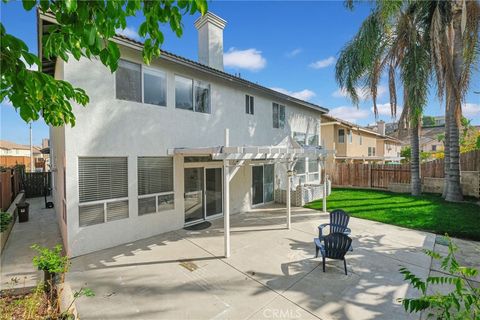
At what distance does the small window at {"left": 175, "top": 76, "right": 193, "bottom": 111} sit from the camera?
848cm

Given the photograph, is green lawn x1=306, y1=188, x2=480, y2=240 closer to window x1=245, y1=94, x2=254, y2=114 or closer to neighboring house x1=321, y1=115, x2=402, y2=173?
window x1=245, y1=94, x2=254, y2=114

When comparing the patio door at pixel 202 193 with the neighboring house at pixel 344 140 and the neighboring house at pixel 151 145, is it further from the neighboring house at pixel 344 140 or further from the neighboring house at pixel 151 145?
the neighboring house at pixel 344 140

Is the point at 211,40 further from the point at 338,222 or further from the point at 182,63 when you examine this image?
the point at 338,222

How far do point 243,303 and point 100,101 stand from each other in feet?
21.2

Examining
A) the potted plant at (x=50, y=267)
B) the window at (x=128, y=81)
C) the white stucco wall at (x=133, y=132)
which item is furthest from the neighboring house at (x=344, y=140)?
the potted plant at (x=50, y=267)

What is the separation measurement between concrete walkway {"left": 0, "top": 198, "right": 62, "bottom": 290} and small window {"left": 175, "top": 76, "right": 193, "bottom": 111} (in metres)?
6.14

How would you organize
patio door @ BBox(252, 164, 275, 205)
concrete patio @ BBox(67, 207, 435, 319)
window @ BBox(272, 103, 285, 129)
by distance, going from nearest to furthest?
concrete patio @ BBox(67, 207, 435, 319) < patio door @ BBox(252, 164, 275, 205) < window @ BBox(272, 103, 285, 129)

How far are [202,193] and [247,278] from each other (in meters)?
4.80

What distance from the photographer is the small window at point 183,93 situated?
848 cm

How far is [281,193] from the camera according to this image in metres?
13.0

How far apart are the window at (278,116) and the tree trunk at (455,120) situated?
25.7ft

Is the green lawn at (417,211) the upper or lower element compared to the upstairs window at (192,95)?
lower

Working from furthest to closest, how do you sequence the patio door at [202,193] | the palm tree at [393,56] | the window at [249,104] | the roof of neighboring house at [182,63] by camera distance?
the window at [249,104] < the palm tree at [393,56] < the patio door at [202,193] < the roof of neighboring house at [182,63]

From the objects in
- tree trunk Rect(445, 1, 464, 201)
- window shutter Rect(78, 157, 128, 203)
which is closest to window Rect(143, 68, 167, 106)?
window shutter Rect(78, 157, 128, 203)
